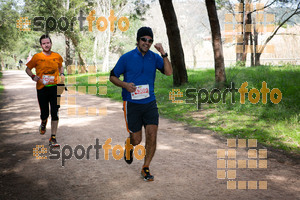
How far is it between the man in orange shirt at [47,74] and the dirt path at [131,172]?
2.83 feet

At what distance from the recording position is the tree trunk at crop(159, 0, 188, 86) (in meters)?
14.8

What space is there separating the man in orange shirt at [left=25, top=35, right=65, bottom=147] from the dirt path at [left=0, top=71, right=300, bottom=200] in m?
0.86

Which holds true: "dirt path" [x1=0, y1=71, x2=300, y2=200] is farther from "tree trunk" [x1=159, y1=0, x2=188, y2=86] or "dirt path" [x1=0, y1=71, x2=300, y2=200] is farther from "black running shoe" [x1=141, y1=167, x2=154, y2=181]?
"tree trunk" [x1=159, y1=0, x2=188, y2=86]

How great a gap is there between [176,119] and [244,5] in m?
18.8

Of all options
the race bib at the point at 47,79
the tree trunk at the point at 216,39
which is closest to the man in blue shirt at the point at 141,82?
the race bib at the point at 47,79

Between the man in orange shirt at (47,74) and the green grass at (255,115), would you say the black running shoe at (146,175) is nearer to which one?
the man in orange shirt at (47,74)

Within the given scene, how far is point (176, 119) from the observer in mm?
9531

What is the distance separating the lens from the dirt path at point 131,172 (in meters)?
4.06

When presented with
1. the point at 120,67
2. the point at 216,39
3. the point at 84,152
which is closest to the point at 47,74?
the point at 84,152

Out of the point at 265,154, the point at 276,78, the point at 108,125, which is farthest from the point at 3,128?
the point at 276,78

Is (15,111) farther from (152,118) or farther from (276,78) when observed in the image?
(276,78)

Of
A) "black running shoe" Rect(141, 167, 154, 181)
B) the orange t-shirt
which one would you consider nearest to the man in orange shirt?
the orange t-shirt

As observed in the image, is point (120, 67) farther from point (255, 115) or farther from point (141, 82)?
point (255, 115)

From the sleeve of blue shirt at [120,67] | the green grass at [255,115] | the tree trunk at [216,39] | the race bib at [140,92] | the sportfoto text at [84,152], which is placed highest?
the tree trunk at [216,39]
